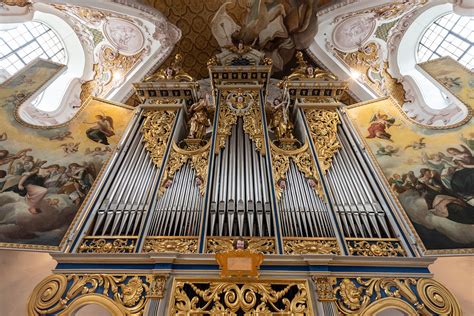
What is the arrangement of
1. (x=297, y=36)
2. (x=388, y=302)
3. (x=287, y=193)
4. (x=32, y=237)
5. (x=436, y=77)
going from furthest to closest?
(x=297, y=36)
(x=436, y=77)
(x=287, y=193)
(x=32, y=237)
(x=388, y=302)

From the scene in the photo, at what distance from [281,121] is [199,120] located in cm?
196

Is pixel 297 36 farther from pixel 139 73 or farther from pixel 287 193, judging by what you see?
pixel 287 193

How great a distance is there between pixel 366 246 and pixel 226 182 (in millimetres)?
2457

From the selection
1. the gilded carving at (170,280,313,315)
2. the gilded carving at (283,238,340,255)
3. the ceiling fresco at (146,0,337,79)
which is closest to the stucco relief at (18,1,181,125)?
the ceiling fresco at (146,0,337,79)

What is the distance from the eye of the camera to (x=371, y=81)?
10203mm

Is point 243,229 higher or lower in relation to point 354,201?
lower

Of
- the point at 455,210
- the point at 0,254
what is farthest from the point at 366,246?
the point at 0,254

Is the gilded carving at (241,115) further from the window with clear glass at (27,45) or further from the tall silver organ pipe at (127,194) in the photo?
the window with clear glass at (27,45)

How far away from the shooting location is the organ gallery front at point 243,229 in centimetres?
387

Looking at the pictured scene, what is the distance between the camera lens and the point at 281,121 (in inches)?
286

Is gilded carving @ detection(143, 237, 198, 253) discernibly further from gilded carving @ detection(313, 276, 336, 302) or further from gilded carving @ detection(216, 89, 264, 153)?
gilded carving @ detection(216, 89, 264, 153)

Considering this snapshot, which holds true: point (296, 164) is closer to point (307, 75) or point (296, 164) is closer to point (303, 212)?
point (303, 212)

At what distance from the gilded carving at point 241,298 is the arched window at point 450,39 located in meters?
9.70

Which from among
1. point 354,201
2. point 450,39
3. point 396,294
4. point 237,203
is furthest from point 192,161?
point 450,39
